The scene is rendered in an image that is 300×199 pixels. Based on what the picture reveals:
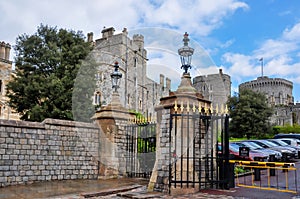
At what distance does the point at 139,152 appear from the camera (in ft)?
36.2

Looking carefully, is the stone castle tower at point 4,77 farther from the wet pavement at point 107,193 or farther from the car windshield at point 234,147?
the car windshield at point 234,147

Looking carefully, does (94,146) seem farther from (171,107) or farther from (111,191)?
(171,107)

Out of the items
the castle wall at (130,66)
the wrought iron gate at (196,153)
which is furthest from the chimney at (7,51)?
A: the wrought iron gate at (196,153)

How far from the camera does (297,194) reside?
7.00 m

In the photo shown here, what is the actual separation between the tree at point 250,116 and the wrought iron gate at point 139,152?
21312 mm

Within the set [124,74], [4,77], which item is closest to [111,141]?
[4,77]

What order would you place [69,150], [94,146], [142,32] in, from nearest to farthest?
[142,32] → [69,150] → [94,146]

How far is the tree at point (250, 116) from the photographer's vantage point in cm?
2986

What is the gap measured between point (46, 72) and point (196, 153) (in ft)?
46.4

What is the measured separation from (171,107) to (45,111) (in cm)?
1134

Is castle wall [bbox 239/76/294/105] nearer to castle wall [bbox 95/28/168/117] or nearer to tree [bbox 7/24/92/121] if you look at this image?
castle wall [bbox 95/28/168/117]

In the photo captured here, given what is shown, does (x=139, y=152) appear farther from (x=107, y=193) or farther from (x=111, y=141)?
(x=107, y=193)

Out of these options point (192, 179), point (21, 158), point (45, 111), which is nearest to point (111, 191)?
point (192, 179)

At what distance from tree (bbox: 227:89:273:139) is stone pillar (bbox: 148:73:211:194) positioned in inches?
930
